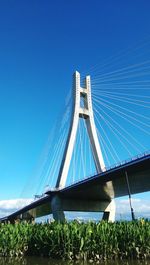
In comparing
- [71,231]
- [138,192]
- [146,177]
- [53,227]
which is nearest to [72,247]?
[71,231]

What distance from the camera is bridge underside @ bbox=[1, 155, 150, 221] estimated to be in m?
43.7

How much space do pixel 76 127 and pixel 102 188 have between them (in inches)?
356

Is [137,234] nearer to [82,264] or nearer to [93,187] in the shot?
[82,264]

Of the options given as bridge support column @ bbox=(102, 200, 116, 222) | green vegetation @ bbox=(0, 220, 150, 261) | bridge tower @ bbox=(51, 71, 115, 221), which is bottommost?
green vegetation @ bbox=(0, 220, 150, 261)

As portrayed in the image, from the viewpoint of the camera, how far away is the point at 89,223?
21.2m

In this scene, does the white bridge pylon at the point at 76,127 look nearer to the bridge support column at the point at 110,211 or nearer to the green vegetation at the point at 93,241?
the bridge support column at the point at 110,211

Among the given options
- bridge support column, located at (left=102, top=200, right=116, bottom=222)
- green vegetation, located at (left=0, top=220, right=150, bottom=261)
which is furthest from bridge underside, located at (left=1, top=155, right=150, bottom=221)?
green vegetation, located at (left=0, top=220, right=150, bottom=261)

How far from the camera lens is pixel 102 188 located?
181ft

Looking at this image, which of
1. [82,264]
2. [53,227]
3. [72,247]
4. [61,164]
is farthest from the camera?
[61,164]

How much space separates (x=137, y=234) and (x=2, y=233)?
23.4 ft

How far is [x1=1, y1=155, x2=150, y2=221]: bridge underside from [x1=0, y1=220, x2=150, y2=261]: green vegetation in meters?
19.4

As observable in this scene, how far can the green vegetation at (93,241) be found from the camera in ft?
65.8

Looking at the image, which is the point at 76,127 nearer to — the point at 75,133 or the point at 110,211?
the point at 75,133

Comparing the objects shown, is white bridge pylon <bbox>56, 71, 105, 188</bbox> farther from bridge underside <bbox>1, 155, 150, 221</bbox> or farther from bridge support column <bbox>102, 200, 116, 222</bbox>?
bridge support column <bbox>102, 200, 116, 222</bbox>
